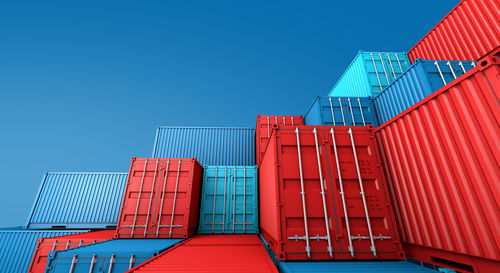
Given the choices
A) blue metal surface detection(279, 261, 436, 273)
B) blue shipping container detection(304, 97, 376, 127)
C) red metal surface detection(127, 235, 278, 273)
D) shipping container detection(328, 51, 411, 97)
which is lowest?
red metal surface detection(127, 235, 278, 273)

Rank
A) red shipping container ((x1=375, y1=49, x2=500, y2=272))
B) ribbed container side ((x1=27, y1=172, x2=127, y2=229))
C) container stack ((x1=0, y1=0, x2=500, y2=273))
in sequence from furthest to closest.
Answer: ribbed container side ((x1=27, y1=172, x2=127, y2=229)) → container stack ((x1=0, y1=0, x2=500, y2=273)) → red shipping container ((x1=375, y1=49, x2=500, y2=272))

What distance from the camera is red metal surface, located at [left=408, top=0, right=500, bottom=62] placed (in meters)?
7.55

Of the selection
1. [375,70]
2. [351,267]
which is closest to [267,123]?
[375,70]

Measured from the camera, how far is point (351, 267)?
3.36 metres

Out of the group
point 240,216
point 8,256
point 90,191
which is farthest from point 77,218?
point 240,216

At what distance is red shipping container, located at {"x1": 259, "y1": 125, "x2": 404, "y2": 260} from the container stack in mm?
24

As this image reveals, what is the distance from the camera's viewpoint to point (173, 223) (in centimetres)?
723

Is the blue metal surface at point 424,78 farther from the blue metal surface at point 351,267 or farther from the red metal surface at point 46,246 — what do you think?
the red metal surface at point 46,246

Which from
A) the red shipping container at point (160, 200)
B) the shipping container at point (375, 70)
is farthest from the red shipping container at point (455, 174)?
the shipping container at point (375, 70)

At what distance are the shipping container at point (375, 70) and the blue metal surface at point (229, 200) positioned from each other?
25.7ft

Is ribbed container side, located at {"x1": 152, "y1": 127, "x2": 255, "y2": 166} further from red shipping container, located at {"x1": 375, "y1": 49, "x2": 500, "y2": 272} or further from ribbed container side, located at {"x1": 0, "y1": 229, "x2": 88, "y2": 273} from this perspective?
red shipping container, located at {"x1": 375, "y1": 49, "x2": 500, "y2": 272}

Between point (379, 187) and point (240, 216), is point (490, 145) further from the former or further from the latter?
point (240, 216)

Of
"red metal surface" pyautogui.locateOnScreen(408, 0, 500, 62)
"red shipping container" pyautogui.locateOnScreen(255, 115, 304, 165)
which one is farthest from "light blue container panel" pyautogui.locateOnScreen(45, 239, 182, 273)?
"red metal surface" pyautogui.locateOnScreen(408, 0, 500, 62)

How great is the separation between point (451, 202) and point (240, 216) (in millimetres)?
7055
